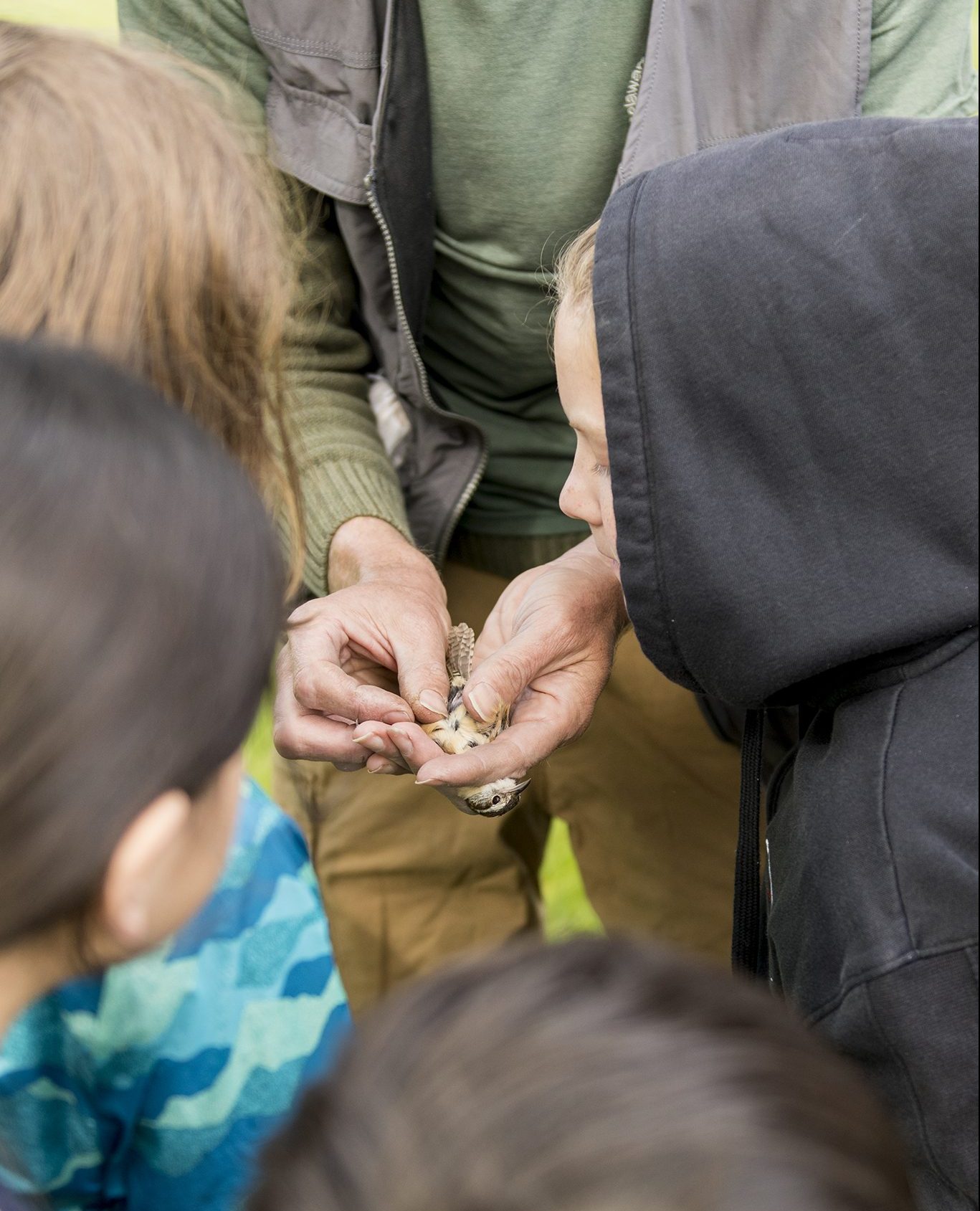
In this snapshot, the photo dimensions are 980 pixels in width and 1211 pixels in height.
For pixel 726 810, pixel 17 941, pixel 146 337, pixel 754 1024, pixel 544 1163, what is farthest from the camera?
pixel 726 810

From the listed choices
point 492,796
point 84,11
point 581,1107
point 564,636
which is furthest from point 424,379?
point 84,11

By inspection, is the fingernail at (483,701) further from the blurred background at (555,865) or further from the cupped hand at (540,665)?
the blurred background at (555,865)

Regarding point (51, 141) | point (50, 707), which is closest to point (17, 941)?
point (50, 707)

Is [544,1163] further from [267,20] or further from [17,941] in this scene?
[267,20]

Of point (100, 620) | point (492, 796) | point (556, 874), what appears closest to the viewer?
point (100, 620)

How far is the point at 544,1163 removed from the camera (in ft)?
2.20

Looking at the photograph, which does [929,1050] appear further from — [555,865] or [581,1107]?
[555,865]

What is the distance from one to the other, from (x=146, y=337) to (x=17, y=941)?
0.66m

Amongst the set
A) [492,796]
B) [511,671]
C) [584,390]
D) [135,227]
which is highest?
[135,227]

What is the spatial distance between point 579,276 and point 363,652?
74cm

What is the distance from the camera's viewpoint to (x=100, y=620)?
837 millimetres

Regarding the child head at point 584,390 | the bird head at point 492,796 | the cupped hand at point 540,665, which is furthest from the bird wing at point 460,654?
the child head at point 584,390

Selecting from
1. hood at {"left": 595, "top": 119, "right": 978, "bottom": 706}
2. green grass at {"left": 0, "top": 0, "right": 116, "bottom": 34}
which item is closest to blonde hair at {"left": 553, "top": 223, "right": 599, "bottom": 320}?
hood at {"left": 595, "top": 119, "right": 978, "bottom": 706}

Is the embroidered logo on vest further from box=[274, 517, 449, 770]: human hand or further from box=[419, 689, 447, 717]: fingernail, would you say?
box=[419, 689, 447, 717]: fingernail
